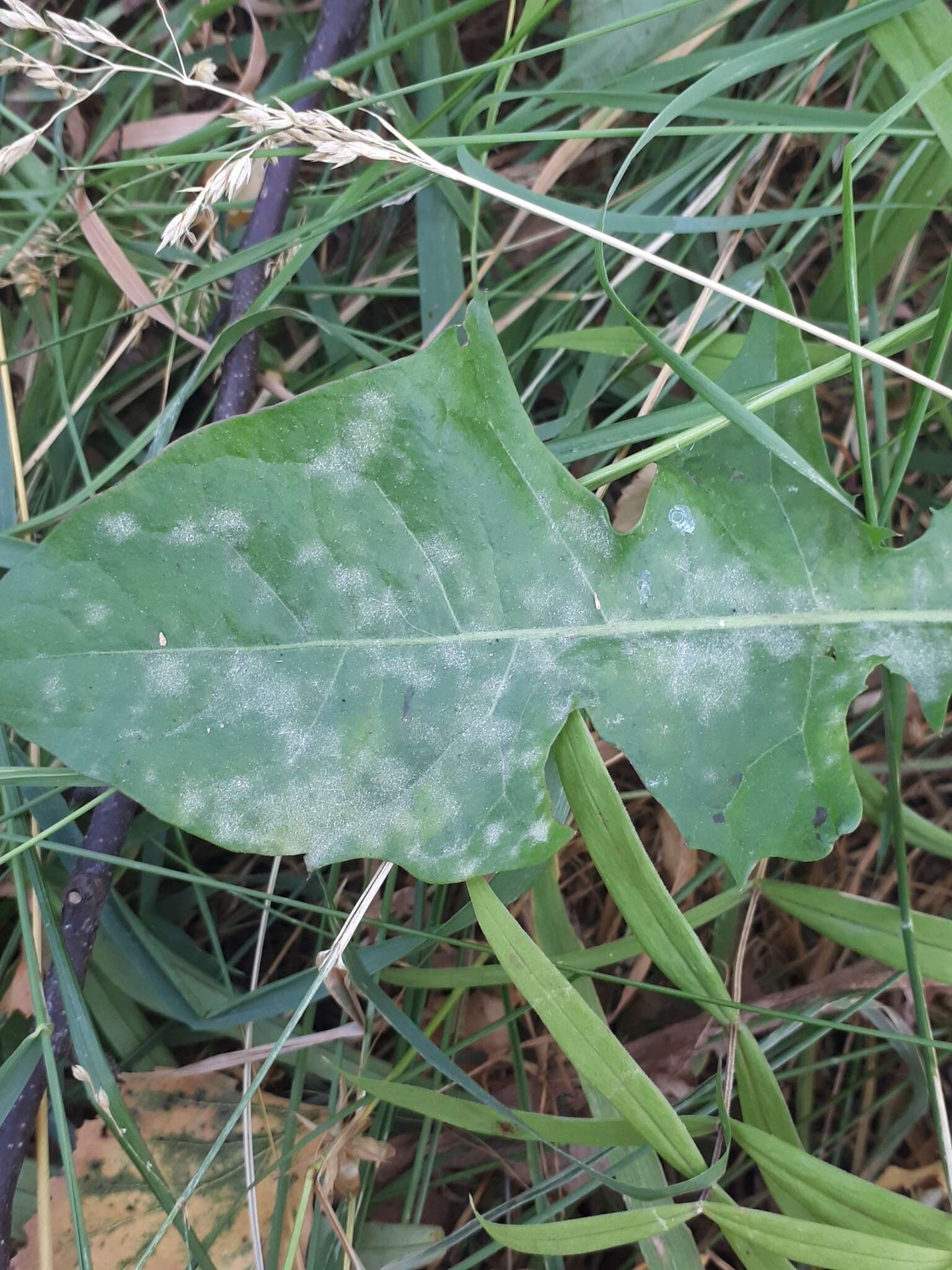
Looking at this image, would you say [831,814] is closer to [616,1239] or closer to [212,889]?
[616,1239]

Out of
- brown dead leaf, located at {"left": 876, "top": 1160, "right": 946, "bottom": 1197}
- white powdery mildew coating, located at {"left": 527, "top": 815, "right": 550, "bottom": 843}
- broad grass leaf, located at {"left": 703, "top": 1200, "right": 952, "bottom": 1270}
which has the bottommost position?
brown dead leaf, located at {"left": 876, "top": 1160, "right": 946, "bottom": 1197}

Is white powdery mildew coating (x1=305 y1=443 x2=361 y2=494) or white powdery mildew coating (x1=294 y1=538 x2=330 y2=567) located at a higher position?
white powdery mildew coating (x1=305 y1=443 x2=361 y2=494)

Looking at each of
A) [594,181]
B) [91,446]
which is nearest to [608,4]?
[594,181]

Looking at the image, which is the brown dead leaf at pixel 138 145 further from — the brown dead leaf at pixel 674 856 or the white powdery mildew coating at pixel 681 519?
the brown dead leaf at pixel 674 856

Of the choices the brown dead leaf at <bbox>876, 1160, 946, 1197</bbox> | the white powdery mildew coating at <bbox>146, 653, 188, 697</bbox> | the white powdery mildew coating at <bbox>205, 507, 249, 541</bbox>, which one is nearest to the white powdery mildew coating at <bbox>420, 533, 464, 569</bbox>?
the white powdery mildew coating at <bbox>205, 507, 249, 541</bbox>

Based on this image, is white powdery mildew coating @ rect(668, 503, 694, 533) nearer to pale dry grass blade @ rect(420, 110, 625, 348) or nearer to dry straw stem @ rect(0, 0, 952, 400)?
dry straw stem @ rect(0, 0, 952, 400)

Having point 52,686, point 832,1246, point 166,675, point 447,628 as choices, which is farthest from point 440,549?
point 832,1246
